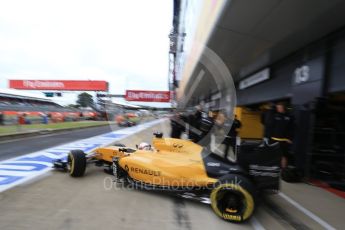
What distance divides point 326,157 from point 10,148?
841cm

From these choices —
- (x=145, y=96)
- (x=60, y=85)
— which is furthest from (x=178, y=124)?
(x=145, y=96)

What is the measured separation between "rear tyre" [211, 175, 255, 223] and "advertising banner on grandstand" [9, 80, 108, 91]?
30634 mm

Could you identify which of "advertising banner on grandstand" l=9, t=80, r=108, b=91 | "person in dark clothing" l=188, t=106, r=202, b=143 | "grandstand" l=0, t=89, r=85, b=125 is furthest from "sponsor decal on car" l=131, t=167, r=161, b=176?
"advertising banner on grandstand" l=9, t=80, r=108, b=91

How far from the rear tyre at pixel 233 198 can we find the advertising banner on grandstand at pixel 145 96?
36.4m

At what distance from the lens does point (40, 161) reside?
620 cm

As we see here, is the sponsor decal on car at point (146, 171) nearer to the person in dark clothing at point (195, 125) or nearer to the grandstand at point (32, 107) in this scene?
the person in dark clothing at point (195, 125)

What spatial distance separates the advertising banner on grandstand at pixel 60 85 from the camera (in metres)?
32.6

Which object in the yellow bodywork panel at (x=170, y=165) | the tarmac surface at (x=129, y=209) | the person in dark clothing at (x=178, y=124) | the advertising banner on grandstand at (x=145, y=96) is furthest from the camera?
the advertising banner on grandstand at (x=145, y=96)

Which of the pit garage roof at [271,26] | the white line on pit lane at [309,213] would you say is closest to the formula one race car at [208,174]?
the white line on pit lane at [309,213]

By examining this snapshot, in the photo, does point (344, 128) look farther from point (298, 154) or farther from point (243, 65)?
point (243, 65)

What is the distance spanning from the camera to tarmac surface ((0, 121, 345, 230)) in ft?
10.0

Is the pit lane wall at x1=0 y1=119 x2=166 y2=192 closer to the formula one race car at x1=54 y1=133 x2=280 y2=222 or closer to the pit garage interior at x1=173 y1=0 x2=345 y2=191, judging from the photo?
the formula one race car at x1=54 y1=133 x2=280 y2=222

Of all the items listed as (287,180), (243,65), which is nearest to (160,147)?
(287,180)

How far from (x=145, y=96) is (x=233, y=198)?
36740 millimetres
